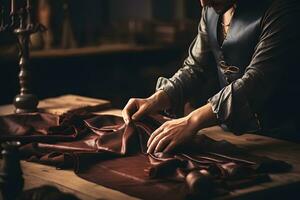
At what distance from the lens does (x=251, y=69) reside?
3.70 m

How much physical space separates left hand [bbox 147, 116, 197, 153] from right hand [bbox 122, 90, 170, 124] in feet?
0.92

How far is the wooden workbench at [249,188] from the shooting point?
10.0ft

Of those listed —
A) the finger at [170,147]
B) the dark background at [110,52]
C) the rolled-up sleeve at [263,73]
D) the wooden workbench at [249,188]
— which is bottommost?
the dark background at [110,52]

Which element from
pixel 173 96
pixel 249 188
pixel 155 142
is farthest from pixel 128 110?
pixel 249 188

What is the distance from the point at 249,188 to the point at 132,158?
2.19ft

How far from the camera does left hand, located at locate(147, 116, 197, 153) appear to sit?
3.54 m

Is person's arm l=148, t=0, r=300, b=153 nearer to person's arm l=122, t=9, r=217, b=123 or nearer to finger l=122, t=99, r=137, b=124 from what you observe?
finger l=122, t=99, r=137, b=124

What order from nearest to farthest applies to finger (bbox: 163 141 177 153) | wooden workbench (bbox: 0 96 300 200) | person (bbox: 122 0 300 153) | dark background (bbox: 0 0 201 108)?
1. wooden workbench (bbox: 0 96 300 200)
2. finger (bbox: 163 141 177 153)
3. person (bbox: 122 0 300 153)
4. dark background (bbox: 0 0 201 108)

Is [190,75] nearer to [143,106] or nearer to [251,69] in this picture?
[143,106]

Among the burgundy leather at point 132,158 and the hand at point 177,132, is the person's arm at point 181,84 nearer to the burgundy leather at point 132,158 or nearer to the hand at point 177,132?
the burgundy leather at point 132,158

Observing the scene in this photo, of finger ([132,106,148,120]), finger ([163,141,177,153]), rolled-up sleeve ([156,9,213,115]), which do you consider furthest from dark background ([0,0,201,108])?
finger ([163,141,177,153])

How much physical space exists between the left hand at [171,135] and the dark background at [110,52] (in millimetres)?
4817

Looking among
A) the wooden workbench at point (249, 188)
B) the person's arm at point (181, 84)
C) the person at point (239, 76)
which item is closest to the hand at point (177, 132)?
the person at point (239, 76)

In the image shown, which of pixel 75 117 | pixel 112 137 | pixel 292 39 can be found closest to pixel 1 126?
pixel 75 117
